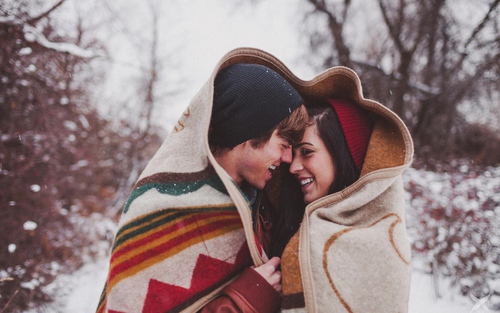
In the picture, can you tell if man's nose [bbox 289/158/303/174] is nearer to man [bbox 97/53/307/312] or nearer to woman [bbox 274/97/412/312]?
woman [bbox 274/97/412/312]

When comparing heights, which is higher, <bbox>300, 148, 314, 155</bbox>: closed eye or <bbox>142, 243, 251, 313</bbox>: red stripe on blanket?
<bbox>300, 148, 314, 155</bbox>: closed eye

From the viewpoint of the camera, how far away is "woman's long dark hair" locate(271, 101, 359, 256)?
1.96 meters

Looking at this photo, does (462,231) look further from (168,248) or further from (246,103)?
(168,248)

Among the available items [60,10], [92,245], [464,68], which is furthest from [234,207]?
[464,68]

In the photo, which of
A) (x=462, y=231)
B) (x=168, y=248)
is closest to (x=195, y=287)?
(x=168, y=248)

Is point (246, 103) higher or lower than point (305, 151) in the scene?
higher

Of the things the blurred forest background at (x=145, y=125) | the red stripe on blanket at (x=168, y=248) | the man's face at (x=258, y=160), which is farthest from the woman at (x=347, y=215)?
the blurred forest background at (x=145, y=125)

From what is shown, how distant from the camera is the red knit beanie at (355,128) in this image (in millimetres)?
1966

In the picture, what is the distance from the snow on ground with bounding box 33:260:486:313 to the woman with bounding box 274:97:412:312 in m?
3.28

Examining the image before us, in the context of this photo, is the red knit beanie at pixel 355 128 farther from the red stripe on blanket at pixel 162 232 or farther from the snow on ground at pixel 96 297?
the snow on ground at pixel 96 297

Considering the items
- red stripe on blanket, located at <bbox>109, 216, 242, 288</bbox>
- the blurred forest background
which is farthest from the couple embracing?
the blurred forest background

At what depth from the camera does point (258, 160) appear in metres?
1.87

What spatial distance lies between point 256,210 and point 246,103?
2.07 ft

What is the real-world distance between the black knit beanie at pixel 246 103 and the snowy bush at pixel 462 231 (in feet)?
13.3
